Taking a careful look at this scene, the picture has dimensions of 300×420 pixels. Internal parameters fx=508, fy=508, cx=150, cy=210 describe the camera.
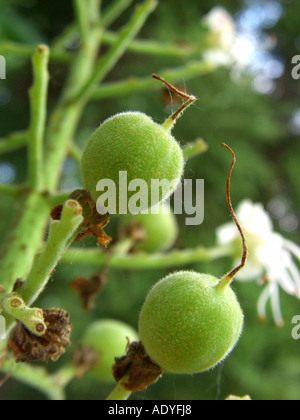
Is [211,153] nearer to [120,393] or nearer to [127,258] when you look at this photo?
[127,258]

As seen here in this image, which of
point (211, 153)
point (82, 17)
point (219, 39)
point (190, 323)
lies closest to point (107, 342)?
point (190, 323)

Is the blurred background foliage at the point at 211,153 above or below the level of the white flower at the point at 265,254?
above

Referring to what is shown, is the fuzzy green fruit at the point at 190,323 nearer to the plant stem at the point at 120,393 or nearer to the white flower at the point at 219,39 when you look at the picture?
the plant stem at the point at 120,393

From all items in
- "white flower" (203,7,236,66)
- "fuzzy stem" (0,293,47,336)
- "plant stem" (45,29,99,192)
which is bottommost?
"fuzzy stem" (0,293,47,336)

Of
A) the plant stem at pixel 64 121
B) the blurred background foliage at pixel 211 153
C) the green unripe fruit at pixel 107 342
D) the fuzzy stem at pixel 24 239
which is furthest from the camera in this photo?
the blurred background foliage at pixel 211 153

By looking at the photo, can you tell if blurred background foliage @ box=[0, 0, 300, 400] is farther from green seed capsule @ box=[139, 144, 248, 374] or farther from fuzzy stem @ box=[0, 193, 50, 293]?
green seed capsule @ box=[139, 144, 248, 374]

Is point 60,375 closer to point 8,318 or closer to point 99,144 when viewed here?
point 8,318

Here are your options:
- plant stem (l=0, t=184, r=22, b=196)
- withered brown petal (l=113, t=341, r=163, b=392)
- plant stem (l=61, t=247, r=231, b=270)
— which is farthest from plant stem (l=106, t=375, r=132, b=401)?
plant stem (l=0, t=184, r=22, b=196)

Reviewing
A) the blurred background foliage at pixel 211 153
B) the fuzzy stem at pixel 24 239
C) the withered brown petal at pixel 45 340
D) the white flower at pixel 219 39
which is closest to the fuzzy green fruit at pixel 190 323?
the withered brown petal at pixel 45 340
